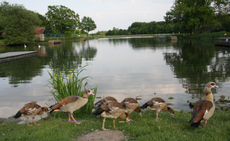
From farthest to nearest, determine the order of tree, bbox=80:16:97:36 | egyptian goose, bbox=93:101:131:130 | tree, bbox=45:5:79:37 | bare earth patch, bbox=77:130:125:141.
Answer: tree, bbox=80:16:97:36 → tree, bbox=45:5:79:37 → egyptian goose, bbox=93:101:131:130 → bare earth patch, bbox=77:130:125:141

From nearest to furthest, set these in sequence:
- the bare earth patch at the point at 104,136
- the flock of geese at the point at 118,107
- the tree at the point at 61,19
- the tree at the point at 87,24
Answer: the bare earth patch at the point at 104,136, the flock of geese at the point at 118,107, the tree at the point at 61,19, the tree at the point at 87,24

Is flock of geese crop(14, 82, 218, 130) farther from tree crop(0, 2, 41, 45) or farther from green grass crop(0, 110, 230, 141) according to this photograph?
tree crop(0, 2, 41, 45)

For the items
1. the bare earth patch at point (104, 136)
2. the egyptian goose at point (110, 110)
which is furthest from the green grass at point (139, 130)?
the egyptian goose at point (110, 110)

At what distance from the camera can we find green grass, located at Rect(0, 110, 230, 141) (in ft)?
18.9

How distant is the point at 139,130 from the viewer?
251 inches

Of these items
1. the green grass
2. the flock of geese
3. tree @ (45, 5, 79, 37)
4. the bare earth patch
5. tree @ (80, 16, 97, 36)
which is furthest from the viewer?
tree @ (80, 16, 97, 36)

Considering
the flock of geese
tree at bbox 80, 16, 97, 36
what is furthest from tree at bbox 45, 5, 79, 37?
the flock of geese

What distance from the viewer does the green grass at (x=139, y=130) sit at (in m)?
5.75

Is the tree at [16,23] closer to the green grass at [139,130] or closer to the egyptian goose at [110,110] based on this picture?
the green grass at [139,130]

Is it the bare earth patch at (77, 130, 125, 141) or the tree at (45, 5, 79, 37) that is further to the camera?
the tree at (45, 5, 79, 37)

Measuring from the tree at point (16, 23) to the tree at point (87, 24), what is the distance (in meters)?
107

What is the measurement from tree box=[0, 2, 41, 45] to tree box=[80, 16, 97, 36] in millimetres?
107211

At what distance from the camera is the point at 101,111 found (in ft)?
21.8

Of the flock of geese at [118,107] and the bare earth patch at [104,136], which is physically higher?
the flock of geese at [118,107]
